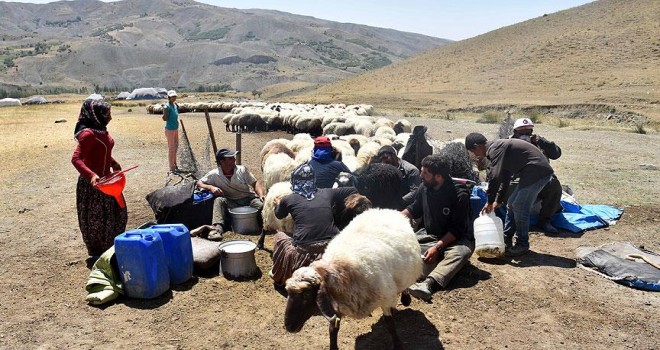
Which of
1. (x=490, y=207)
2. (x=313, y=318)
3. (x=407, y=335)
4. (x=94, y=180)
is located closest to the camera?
(x=407, y=335)

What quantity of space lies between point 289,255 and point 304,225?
362mm

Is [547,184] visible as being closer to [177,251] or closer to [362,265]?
[362,265]

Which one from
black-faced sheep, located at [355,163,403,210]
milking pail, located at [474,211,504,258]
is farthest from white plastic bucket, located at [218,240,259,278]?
milking pail, located at [474,211,504,258]

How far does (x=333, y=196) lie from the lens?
5273 millimetres

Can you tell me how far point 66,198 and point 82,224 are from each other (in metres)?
3.84

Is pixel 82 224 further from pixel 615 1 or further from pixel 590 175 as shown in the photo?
pixel 615 1

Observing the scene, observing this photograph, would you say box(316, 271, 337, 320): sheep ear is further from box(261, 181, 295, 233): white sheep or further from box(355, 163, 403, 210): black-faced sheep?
box(355, 163, 403, 210): black-faced sheep

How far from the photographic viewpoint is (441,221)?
5.33 meters

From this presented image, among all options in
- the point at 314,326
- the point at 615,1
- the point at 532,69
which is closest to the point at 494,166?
the point at 314,326

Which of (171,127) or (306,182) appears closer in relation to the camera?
(306,182)

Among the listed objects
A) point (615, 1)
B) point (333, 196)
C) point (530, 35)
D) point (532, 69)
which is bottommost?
point (333, 196)

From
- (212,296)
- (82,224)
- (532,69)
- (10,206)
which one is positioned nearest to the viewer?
(212,296)

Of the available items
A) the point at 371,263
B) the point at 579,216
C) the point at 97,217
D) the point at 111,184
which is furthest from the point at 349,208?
the point at 579,216

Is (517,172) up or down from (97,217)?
up
